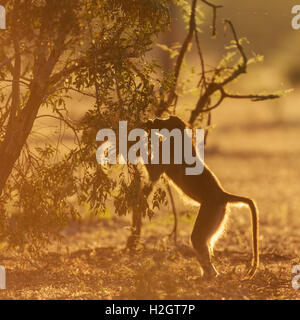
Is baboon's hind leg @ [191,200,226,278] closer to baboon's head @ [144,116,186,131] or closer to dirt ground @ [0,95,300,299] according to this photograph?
dirt ground @ [0,95,300,299]

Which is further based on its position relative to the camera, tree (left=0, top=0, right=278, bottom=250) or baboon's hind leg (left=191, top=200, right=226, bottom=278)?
baboon's hind leg (left=191, top=200, right=226, bottom=278)

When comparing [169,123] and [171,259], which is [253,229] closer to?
[169,123]

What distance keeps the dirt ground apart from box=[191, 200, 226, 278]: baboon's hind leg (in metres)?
0.24

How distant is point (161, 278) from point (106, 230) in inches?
312

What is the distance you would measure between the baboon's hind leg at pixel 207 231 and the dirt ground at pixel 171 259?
0.79 ft

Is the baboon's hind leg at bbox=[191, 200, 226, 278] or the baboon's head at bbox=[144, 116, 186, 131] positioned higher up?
the baboon's head at bbox=[144, 116, 186, 131]

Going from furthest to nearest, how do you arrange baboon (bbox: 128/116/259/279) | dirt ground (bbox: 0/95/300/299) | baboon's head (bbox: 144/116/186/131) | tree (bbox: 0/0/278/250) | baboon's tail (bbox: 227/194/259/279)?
1. baboon's head (bbox: 144/116/186/131)
2. baboon (bbox: 128/116/259/279)
3. baboon's tail (bbox: 227/194/259/279)
4. tree (bbox: 0/0/278/250)
5. dirt ground (bbox: 0/95/300/299)

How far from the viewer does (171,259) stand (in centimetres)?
1067

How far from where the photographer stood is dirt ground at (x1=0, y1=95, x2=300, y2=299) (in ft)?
26.5

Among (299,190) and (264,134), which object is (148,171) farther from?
(264,134)

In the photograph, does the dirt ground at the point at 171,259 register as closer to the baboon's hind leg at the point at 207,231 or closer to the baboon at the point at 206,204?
the baboon's hind leg at the point at 207,231

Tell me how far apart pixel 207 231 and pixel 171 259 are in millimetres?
1882

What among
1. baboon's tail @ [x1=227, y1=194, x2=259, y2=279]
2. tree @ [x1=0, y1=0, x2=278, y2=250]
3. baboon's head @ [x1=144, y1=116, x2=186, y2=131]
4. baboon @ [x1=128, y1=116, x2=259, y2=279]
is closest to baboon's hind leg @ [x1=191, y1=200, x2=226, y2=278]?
baboon @ [x1=128, y1=116, x2=259, y2=279]

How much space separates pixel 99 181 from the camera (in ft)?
28.7
